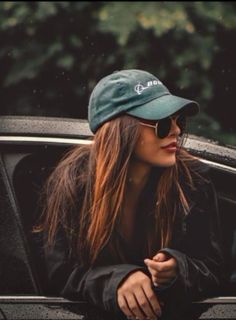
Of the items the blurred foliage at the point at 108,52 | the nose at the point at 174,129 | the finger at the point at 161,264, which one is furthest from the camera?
the blurred foliage at the point at 108,52

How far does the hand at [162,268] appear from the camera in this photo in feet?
8.45

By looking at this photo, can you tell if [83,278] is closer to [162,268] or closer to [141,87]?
[162,268]

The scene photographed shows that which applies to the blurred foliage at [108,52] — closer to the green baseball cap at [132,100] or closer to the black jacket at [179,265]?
the green baseball cap at [132,100]

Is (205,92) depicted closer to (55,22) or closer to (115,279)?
(55,22)

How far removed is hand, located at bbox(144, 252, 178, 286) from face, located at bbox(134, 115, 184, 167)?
33cm

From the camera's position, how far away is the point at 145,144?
2822 mm

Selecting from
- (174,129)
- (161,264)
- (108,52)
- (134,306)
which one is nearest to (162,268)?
(161,264)

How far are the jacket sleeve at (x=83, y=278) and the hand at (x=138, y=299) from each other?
0.02 meters

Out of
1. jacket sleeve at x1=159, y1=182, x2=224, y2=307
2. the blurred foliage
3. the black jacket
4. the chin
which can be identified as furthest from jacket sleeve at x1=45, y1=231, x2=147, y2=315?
the blurred foliage

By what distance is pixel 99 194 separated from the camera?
279 centimetres

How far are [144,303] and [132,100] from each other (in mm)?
636

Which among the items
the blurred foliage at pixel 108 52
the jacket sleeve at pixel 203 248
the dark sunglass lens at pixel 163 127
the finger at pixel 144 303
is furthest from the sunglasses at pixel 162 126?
the blurred foliage at pixel 108 52

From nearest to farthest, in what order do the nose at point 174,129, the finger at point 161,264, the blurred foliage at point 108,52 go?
the finger at point 161,264, the nose at point 174,129, the blurred foliage at point 108,52

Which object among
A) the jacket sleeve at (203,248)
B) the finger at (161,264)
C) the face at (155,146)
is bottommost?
the jacket sleeve at (203,248)
